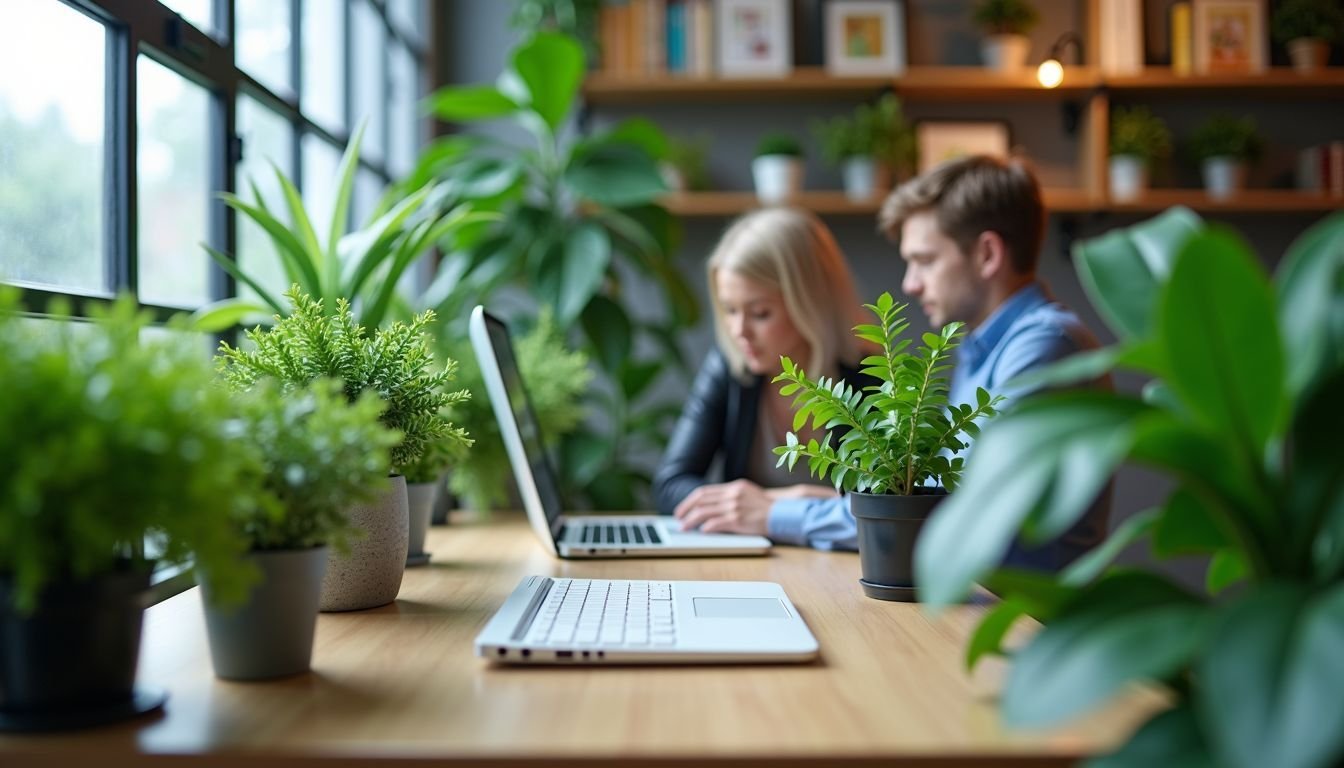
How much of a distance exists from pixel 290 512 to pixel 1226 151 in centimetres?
341

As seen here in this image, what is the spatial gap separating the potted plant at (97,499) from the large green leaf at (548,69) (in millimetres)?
2101

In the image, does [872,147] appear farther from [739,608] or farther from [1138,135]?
[739,608]

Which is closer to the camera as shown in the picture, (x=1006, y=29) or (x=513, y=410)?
(x=513, y=410)

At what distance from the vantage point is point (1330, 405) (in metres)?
0.68

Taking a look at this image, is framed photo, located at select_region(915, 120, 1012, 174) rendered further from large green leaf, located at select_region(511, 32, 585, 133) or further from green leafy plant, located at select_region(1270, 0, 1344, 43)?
large green leaf, located at select_region(511, 32, 585, 133)

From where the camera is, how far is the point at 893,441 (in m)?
1.22

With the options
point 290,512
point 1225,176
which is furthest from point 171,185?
point 1225,176

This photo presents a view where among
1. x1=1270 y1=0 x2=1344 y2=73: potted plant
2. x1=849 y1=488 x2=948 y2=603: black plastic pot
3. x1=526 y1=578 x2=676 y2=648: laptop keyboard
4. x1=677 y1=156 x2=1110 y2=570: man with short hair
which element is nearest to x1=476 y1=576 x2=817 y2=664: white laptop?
x1=526 y1=578 x2=676 y2=648: laptop keyboard

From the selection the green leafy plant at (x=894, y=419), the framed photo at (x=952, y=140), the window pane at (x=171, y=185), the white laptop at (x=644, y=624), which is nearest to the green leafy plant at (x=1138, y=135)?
the framed photo at (x=952, y=140)

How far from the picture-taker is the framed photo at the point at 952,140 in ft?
11.3

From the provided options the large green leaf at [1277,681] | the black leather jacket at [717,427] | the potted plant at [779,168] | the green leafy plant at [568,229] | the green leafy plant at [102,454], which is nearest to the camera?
the large green leaf at [1277,681]

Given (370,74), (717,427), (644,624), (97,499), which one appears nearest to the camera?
(97,499)

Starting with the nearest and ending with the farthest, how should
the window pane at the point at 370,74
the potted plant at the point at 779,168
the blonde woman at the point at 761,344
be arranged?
1. the blonde woman at the point at 761,344
2. the window pane at the point at 370,74
3. the potted plant at the point at 779,168

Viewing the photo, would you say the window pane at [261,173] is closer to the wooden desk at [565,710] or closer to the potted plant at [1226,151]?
the wooden desk at [565,710]
